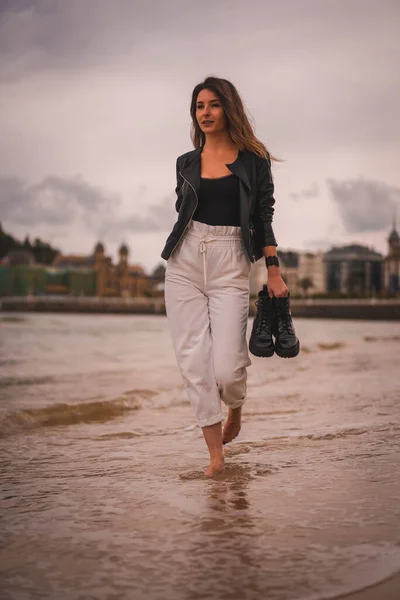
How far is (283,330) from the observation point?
3461 mm

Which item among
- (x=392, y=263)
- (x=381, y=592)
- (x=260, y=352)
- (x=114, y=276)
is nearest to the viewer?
(x=381, y=592)

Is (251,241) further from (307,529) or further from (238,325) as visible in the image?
(307,529)

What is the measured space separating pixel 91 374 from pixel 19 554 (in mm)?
8163

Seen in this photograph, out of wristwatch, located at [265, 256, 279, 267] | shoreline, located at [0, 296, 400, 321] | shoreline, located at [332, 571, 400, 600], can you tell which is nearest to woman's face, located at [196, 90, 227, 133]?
wristwatch, located at [265, 256, 279, 267]

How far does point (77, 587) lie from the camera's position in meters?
2.11

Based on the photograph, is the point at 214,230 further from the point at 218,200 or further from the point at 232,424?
the point at 232,424

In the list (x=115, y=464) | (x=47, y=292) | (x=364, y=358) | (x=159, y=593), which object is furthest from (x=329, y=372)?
(x=47, y=292)

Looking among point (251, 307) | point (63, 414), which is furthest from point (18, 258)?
point (63, 414)

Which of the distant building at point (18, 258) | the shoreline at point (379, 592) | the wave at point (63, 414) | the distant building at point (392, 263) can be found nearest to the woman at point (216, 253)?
the shoreline at point (379, 592)

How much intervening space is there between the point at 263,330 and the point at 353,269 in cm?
16604

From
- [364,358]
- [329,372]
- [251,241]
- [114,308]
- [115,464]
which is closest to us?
[251,241]

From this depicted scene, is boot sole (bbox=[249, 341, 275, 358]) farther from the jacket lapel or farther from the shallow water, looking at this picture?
the jacket lapel

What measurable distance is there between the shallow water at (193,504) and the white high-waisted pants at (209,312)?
40cm

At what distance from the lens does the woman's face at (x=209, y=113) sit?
138 inches
